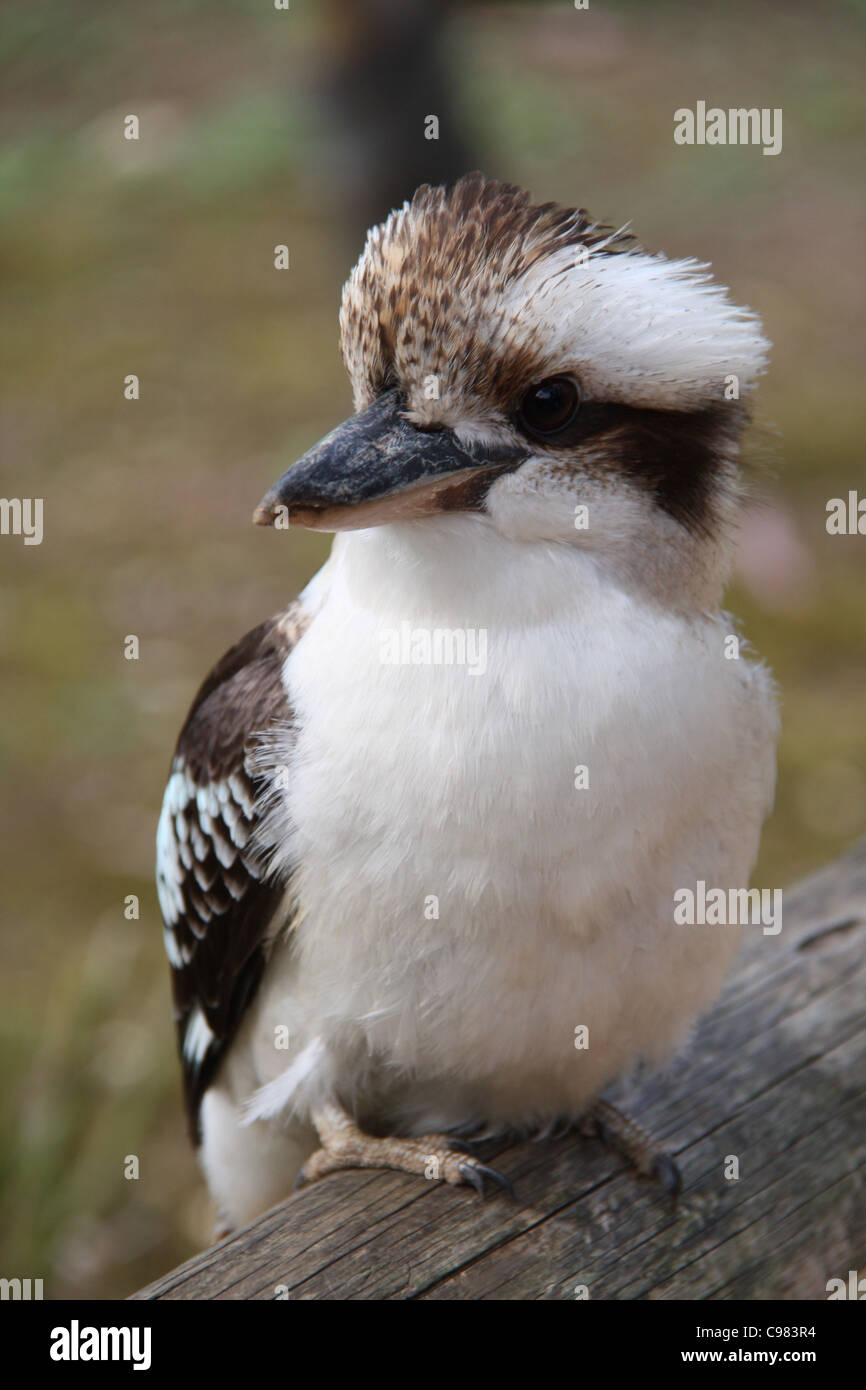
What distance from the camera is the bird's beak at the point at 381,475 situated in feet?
5.59

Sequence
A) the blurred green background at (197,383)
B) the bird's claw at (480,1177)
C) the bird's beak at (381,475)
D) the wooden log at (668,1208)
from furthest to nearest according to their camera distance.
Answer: the blurred green background at (197,383) < the bird's claw at (480,1177) < the wooden log at (668,1208) < the bird's beak at (381,475)

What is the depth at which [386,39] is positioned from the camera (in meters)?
5.59

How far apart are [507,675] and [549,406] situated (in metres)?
0.32

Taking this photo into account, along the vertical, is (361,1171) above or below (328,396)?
below

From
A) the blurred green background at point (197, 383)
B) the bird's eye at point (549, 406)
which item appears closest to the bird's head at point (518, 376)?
the bird's eye at point (549, 406)

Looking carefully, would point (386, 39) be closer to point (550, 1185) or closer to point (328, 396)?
point (328, 396)

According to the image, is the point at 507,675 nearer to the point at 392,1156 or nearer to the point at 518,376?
the point at 518,376

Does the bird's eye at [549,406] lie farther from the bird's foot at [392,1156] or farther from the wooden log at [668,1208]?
the bird's foot at [392,1156]

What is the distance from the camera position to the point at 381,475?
1.72m

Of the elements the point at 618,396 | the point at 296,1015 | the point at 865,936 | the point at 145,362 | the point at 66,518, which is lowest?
the point at 296,1015

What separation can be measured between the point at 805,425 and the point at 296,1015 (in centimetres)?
493

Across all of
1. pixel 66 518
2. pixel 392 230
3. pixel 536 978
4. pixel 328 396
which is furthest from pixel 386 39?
pixel 536 978

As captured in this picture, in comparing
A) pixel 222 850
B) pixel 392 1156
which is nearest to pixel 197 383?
A: pixel 222 850

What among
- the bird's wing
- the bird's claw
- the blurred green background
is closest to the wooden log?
the bird's claw
